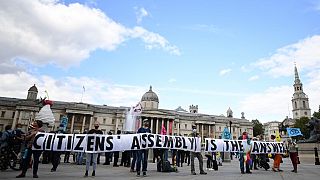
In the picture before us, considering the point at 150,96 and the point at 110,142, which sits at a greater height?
the point at 150,96

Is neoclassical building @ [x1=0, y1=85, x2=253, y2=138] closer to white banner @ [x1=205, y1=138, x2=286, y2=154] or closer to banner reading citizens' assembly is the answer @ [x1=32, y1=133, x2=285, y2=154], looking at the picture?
white banner @ [x1=205, y1=138, x2=286, y2=154]

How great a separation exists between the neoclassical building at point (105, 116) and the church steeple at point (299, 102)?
4920cm

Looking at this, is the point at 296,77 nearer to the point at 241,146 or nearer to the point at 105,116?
the point at 105,116

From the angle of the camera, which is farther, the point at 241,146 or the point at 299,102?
the point at 299,102

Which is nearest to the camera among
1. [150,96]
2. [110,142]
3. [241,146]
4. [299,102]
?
[110,142]

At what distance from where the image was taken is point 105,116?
95750 millimetres

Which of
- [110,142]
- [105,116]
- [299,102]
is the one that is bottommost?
[110,142]

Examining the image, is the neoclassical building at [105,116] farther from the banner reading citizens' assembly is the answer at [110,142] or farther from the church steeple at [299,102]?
the banner reading citizens' assembly is the answer at [110,142]

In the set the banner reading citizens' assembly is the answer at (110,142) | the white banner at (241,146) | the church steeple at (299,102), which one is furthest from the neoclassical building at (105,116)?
the banner reading citizens' assembly is the answer at (110,142)

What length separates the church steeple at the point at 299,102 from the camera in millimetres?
138038

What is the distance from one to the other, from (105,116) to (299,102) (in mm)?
115008

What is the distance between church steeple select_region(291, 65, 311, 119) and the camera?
138m

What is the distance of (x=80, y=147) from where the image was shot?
10688mm

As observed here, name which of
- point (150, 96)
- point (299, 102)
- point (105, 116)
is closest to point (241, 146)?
point (105, 116)
